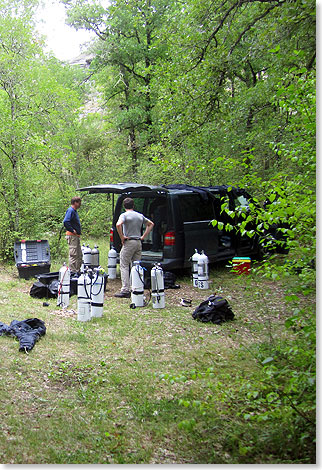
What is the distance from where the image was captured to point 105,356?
5.14m

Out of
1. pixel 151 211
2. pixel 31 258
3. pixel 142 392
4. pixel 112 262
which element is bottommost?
pixel 142 392

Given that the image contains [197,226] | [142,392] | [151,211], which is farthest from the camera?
[151,211]

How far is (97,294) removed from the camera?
675cm

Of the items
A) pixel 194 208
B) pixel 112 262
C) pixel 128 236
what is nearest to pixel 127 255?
pixel 128 236

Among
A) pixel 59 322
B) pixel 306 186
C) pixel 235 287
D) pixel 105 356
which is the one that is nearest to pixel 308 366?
pixel 306 186

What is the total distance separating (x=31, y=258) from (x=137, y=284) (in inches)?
154

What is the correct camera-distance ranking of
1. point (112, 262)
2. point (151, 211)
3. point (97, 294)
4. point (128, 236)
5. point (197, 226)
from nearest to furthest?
point (97, 294), point (128, 236), point (197, 226), point (151, 211), point (112, 262)

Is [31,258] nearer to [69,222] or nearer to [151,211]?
[69,222]

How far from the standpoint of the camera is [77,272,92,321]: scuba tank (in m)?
6.56

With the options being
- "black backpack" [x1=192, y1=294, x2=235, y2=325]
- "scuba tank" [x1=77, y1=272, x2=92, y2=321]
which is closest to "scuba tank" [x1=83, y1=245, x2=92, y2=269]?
"scuba tank" [x1=77, y1=272, x2=92, y2=321]

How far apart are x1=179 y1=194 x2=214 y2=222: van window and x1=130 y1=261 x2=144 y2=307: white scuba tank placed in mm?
2083

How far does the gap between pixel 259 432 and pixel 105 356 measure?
7.62ft

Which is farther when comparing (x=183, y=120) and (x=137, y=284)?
(x=183, y=120)

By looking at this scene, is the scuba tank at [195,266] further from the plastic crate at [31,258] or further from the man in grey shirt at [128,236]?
the plastic crate at [31,258]
